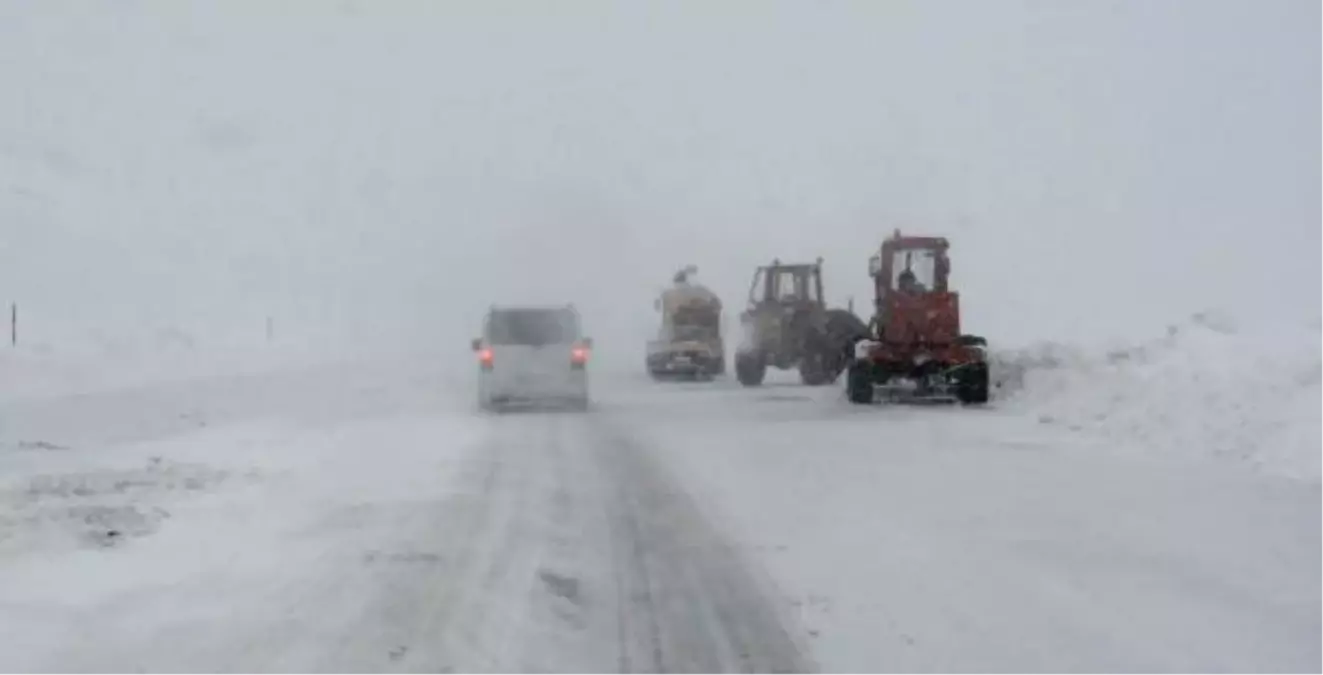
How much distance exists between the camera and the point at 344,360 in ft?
158

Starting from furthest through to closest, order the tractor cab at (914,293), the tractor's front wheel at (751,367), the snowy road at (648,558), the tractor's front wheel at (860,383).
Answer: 1. the tractor's front wheel at (751,367)
2. the tractor cab at (914,293)
3. the tractor's front wheel at (860,383)
4. the snowy road at (648,558)

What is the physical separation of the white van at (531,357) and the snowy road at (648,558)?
6.46 m

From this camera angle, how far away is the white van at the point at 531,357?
25.0m

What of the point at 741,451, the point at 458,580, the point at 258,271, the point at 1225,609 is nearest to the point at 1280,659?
the point at 1225,609

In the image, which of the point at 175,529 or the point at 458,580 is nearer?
the point at 458,580

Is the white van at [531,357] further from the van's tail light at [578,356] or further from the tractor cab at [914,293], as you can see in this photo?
the tractor cab at [914,293]

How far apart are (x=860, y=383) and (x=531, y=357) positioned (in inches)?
219

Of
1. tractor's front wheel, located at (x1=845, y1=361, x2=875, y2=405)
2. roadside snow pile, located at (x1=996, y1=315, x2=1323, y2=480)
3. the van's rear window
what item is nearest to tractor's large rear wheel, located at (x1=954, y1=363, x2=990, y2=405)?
roadside snow pile, located at (x1=996, y1=315, x2=1323, y2=480)

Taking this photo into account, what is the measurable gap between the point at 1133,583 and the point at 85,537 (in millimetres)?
6967

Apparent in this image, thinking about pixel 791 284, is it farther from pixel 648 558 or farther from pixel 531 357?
pixel 648 558

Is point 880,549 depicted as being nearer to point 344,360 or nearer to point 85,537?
point 85,537

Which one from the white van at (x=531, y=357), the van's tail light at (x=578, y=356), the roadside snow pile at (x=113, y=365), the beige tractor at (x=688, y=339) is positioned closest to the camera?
Answer: the white van at (x=531, y=357)

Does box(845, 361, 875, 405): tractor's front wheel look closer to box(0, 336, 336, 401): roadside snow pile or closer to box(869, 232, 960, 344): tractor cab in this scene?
box(869, 232, 960, 344): tractor cab

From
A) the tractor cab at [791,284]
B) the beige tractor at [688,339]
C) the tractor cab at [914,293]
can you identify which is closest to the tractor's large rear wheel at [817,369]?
the tractor cab at [791,284]
